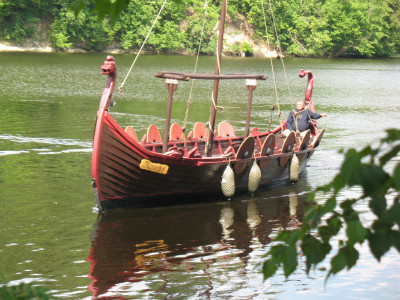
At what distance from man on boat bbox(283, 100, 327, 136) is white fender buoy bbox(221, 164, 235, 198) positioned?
3444 millimetres

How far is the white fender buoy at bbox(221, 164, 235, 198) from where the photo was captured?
41.2 feet

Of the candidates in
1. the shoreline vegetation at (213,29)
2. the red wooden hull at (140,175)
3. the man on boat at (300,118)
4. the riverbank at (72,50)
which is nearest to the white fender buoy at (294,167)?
the man on boat at (300,118)

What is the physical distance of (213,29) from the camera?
73.8 metres

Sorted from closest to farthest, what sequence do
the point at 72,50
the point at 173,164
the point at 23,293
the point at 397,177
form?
the point at 397,177 → the point at 23,293 → the point at 173,164 → the point at 72,50

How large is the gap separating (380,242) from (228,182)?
1011 cm

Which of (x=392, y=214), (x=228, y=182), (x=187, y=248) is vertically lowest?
(x=187, y=248)

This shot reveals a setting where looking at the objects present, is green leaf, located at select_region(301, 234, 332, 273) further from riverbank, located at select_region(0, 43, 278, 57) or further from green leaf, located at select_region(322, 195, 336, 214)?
riverbank, located at select_region(0, 43, 278, 57)

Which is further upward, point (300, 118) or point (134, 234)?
point (300, 118)

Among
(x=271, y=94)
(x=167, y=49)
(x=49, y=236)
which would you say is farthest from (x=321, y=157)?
(x=167, y=49)

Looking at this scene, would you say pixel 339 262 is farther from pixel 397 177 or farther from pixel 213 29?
pixel 213 29

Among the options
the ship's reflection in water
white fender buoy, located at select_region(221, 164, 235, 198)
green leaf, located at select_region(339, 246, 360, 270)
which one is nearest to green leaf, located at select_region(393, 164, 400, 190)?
green leaf, located at select_region(339, 246, 360, 270)

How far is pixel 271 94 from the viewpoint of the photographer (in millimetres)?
36250

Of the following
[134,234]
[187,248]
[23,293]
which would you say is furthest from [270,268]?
[134,234]

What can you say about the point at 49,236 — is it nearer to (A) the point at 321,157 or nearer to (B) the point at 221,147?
(B) the point at 221,147
